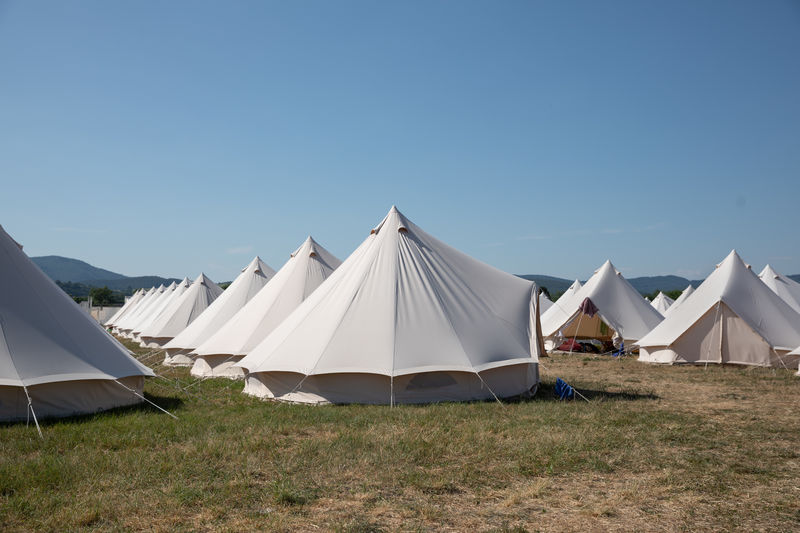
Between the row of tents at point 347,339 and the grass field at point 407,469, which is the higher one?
the row of tents at point 347,339

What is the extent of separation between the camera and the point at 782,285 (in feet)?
86.1

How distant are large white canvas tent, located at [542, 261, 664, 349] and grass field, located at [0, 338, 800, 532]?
12757mm

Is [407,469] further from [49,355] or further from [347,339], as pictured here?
[49,355]

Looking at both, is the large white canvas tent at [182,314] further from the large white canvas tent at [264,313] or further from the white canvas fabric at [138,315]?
the white canvas fabric at [138,315]

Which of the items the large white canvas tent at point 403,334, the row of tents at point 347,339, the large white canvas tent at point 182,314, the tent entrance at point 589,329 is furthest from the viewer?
the tent entrance at point 589,329

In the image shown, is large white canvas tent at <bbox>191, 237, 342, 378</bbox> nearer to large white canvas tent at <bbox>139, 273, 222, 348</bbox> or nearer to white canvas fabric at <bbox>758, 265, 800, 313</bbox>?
large white canvas tent at <bbox>139, 273, 222, 348</bbox>

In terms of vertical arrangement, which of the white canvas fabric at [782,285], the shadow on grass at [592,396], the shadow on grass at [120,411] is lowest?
the shadow on grass at [120,411]

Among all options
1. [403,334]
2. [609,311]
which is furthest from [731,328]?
[403,334]

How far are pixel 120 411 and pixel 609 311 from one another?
17.8 metres

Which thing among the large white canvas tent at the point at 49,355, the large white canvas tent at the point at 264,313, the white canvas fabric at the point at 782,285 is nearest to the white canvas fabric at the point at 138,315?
the large white canvas tent at the point at 264,313

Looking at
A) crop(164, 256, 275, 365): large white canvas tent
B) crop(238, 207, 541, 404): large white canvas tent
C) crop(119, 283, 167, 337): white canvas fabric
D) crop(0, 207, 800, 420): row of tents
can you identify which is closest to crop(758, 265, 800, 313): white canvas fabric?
crop(0, 207, 800, 420): row of tents

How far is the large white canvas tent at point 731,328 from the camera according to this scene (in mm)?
16328

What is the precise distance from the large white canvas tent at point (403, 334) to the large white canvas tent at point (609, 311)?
11857 mm

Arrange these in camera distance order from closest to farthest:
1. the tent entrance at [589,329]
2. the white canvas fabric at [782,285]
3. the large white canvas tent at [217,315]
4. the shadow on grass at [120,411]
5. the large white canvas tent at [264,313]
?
1. the shadow on grass at [120,411]
2. the large white canvas tent at [264,313]
3. the large white canvas tent at [217,315]
4. the tent entrance at [589,329]
5. the white canvas fabric at [782,285]
